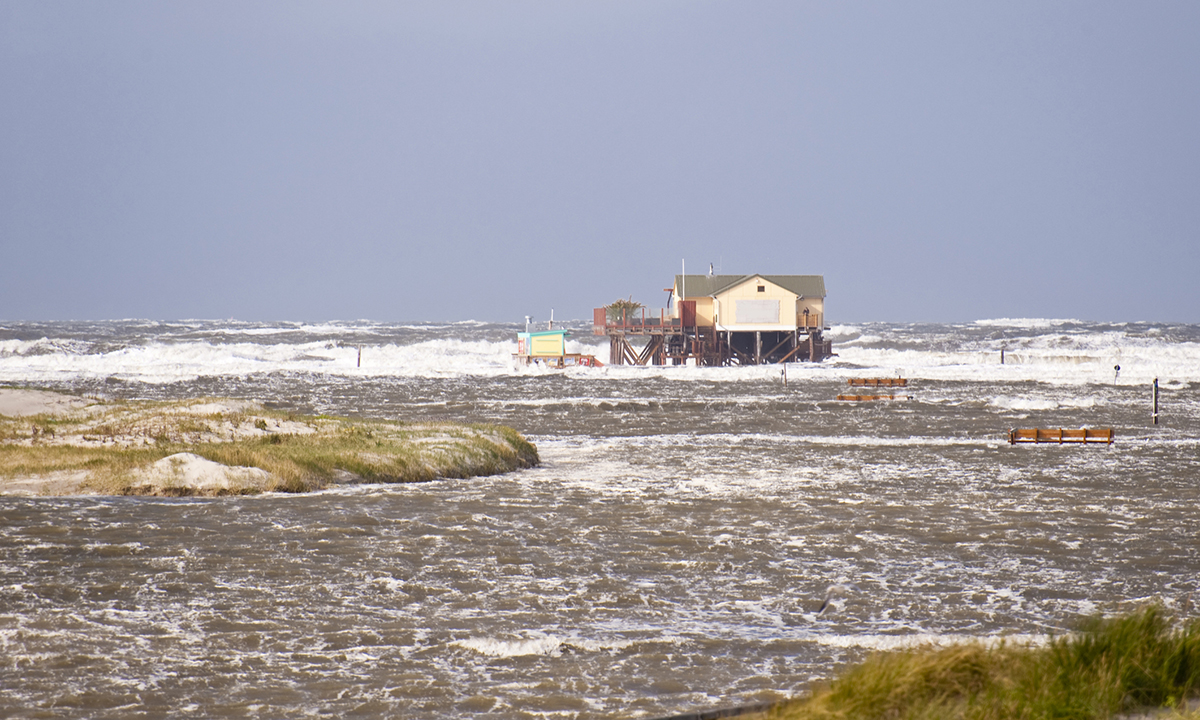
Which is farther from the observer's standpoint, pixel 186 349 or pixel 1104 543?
pixel 186 349

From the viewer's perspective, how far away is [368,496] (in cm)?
1441

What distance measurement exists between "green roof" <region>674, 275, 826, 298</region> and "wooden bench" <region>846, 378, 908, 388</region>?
20.7 metres

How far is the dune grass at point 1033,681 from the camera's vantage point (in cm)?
489

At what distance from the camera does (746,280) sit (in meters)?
63.1

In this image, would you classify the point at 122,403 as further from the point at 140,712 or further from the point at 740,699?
the point at 740,699

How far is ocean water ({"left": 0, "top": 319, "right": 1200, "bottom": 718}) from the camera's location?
6629mm

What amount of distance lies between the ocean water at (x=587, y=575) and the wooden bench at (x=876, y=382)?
61.5ft

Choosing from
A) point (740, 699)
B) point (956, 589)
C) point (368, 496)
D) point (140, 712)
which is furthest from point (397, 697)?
point (368, 496)

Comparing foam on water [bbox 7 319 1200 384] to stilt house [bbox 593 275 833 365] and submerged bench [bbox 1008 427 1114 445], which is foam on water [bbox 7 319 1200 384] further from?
submerged bench [bbox 1008 427 1114 445]

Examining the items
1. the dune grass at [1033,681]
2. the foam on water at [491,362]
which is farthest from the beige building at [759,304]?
the dune grass at [1033,681]

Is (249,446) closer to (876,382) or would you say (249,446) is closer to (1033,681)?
(1033,681)

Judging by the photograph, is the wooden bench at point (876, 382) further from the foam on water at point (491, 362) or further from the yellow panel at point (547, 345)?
the yellow panel at point (547, 345)

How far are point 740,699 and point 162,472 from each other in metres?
10.8

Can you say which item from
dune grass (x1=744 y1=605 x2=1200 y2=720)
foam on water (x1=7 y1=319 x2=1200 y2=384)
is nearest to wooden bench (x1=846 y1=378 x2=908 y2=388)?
foam on water (x1=7 y1=319 x2=1200 y2=384)
